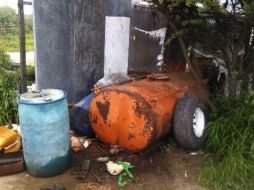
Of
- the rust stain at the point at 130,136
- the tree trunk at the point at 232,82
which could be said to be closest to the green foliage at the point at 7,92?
the rust stain at the point at 130,136

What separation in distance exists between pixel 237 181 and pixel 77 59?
3134 mm

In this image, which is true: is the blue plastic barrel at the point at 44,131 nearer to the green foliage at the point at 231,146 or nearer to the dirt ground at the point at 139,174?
the dirt ground at the point at 139,174

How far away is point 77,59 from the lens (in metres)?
5.94

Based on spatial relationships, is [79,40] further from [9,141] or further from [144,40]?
[9,141]

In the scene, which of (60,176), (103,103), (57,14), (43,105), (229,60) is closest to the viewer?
(43,105)

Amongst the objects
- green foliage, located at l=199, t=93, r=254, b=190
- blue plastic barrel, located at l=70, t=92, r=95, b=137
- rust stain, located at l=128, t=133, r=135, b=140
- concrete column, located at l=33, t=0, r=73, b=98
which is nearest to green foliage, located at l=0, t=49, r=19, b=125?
concrete column, located at l=33, t=0, r=73, b=98

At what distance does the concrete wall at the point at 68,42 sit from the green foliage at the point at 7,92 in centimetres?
57

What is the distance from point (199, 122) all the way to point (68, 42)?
96.5 inches

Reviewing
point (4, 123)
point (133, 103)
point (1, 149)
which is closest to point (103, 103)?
point (133, 103)

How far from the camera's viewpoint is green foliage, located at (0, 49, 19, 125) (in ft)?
19.4

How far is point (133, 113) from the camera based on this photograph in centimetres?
473

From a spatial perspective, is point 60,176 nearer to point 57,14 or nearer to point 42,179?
point 42,179

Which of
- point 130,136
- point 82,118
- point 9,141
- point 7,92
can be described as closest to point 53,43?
point 7,92

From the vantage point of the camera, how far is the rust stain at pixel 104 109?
16.2ft
